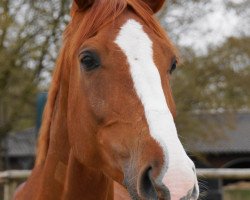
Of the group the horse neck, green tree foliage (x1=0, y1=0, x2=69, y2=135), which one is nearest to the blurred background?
green tree foliage (x1=0, y1=0, x2=69, y2=135)

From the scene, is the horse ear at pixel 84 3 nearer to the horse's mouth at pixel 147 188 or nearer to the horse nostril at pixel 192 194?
the horse's mouth at pixel 147 188

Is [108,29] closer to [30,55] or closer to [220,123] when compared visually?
[30,55]

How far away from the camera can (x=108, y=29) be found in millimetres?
2154

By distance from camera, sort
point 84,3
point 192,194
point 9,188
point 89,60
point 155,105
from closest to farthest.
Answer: point 192,194, point 155,105, point 89,60, point 84,3, point 9,188

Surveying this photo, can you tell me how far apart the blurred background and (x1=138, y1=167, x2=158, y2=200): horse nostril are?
18.2 ft

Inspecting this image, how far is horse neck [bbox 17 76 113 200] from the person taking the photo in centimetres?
239

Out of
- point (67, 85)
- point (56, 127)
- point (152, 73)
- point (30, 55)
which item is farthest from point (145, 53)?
point (30, 55)

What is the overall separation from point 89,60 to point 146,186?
628 mm

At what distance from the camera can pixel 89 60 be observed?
2131mm

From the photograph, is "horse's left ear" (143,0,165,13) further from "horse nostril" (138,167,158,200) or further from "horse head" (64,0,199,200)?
"horse nostril" (138,167,158,200)

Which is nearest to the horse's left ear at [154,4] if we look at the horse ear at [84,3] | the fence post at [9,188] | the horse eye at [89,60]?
the horse ear at [84,3]

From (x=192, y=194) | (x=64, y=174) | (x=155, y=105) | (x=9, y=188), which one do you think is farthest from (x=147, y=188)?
(x=9, y=188)

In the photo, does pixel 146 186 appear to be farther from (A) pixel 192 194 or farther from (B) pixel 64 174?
(B) pixel 64 174

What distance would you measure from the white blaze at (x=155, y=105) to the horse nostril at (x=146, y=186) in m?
0.09
